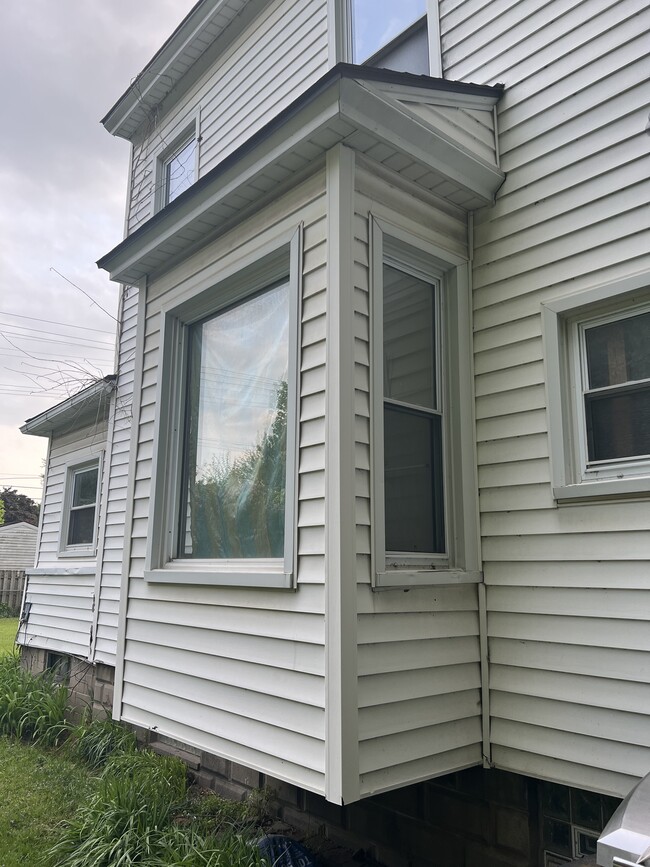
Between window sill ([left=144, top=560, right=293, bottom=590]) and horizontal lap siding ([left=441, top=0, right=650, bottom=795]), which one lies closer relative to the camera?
horizontal lap siding ([left=441, top=0, right=650, bottom=795])

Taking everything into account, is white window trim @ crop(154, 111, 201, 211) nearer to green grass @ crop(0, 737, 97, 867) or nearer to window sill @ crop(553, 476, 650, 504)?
window sill @ crop(553, 476, 650, 504)

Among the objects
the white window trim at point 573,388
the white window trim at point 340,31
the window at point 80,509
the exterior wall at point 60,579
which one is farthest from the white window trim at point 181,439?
the window at point 80,509

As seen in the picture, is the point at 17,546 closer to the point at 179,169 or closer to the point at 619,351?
the point at 179,169

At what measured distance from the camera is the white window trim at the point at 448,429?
2.96m

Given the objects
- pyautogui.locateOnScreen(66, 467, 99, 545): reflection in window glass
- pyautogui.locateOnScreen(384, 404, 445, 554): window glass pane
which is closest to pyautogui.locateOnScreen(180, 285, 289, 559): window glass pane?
pyautogui.locateOnScreen(384, 404, 445, 554): window glass pane

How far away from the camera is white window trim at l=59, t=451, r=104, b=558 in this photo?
7.91 metres

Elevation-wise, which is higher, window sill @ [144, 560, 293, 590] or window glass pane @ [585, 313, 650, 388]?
window glass pane @ [585, 313, 650, 388]

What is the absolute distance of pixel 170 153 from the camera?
7.67m

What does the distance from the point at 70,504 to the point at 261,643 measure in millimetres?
6341

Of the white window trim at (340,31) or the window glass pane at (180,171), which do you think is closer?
the white window trim at (340,31)

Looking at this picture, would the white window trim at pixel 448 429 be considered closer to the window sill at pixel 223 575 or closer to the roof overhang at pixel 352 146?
the roof overhang at pixel 352 146

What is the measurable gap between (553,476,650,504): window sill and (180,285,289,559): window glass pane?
56.1 inches

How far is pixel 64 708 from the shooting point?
21.6ft

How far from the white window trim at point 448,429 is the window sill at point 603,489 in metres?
0.51
